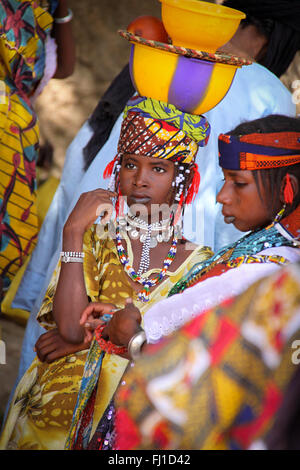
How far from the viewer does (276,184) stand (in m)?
1.68

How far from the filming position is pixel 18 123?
294 cm

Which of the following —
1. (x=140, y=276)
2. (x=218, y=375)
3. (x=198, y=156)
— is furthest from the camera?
(x=198, y=156)

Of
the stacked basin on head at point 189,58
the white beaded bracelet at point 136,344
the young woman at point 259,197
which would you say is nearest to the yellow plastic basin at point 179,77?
the stacked basin on head at point 189,58

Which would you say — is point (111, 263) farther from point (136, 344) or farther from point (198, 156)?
point (198, 156)

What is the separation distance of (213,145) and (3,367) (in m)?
1.75

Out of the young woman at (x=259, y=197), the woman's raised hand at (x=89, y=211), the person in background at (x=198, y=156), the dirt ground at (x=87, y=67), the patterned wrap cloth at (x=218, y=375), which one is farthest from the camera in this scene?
the dirt ground at (x=87, y=67)

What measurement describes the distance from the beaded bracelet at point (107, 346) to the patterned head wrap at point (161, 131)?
63cm

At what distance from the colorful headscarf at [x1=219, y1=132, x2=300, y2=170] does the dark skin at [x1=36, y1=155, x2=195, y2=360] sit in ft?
1.14

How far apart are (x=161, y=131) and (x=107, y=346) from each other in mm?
737

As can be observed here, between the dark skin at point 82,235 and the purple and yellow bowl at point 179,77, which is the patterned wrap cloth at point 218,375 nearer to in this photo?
the dark skin at point 82,235

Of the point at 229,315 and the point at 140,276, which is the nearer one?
the point at 229,315

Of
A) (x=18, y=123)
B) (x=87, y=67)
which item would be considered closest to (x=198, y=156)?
(x=18, y=123)

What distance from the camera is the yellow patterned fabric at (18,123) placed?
279 centimetres
